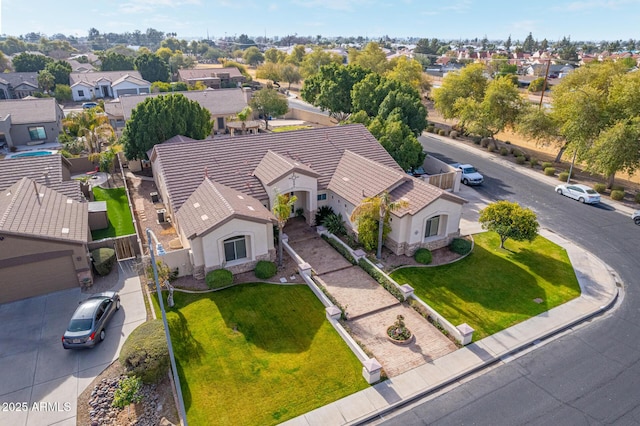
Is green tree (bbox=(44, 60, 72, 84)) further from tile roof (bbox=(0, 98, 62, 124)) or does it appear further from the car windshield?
the car windshield

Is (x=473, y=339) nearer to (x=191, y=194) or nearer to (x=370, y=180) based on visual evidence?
(x=370, y=180)

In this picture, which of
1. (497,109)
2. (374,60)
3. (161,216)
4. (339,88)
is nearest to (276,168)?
(161,216)

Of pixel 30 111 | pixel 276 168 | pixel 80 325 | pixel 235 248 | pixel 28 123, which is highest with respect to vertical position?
pixel 30 111

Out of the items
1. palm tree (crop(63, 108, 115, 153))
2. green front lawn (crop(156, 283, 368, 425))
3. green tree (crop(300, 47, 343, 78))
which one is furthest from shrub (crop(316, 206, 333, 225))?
green tree (crop(300, 47, 343, 78))

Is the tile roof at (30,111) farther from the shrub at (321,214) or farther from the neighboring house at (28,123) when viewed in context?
the shrub at (321,214)

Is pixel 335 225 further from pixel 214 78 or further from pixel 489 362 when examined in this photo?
pixel 214 78

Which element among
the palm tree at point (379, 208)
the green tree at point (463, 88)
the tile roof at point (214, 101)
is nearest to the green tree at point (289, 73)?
the tile roof at point (214, 101)

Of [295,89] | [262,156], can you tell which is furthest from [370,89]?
[295,89]
